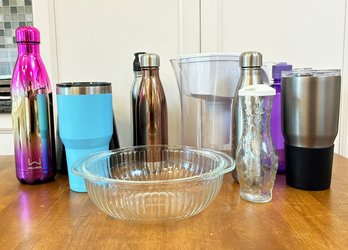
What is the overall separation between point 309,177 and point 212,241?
283 millimetres

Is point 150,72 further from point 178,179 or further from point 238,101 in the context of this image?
point 178,179

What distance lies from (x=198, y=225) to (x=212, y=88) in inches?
13.2

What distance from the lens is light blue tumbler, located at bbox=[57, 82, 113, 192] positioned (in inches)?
24.6

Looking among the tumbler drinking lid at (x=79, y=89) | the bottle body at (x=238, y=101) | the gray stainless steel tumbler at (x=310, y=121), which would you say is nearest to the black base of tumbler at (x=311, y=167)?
the gray stainless steel tumbler at (x=310, y=121)

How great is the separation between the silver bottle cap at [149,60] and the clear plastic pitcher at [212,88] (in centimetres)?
7

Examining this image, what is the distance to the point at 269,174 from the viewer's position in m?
0.60

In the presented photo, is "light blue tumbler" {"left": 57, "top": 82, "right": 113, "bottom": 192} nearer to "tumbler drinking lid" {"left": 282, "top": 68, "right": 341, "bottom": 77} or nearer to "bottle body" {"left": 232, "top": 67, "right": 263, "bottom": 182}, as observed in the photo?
"bottle body" {"left": 232, "top": 67, "right": 263, "bottom": 182}

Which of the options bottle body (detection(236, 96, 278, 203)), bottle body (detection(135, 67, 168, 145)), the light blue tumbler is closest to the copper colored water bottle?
bottle body (detection(135, 67, 168, 145))

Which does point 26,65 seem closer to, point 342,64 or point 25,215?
point 25,215

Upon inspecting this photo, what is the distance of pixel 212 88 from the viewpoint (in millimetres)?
729

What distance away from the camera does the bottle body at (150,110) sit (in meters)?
0.74

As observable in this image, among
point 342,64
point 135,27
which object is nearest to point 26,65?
point 135,27

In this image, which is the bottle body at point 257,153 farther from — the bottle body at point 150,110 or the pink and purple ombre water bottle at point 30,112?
the pink and purple ombre water bottle at point 30,112

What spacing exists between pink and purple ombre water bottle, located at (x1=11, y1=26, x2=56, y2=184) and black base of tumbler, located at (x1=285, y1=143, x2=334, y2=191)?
0.50m
